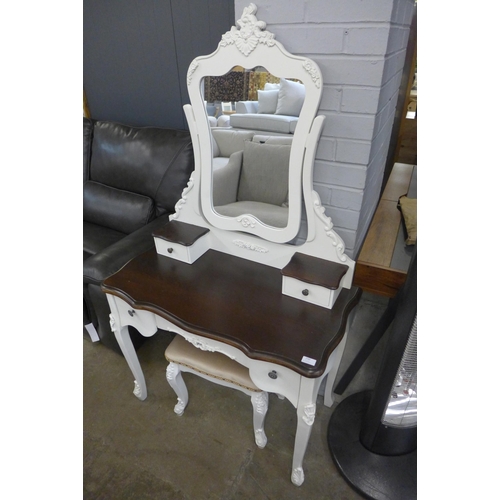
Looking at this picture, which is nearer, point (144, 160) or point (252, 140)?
point (252, 140)

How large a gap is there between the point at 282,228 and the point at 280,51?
522 mm

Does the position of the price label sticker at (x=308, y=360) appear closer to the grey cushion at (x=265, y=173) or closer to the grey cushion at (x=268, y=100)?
the grey cushion at (x=265, y=173)

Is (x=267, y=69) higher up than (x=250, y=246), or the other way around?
(x=267, y=69)

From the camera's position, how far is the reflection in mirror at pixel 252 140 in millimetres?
948

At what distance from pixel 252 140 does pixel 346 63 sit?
13.9 inches

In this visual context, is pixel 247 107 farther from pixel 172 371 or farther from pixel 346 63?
pixel 172 371

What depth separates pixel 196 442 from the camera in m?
1.38

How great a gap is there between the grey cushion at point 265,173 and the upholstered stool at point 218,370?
0.61m

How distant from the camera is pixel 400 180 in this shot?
177 cm

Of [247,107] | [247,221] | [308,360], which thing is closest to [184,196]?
[247,221]

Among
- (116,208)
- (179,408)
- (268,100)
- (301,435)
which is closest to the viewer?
(268,100)

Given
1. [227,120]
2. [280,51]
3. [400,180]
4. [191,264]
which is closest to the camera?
[280,51]
